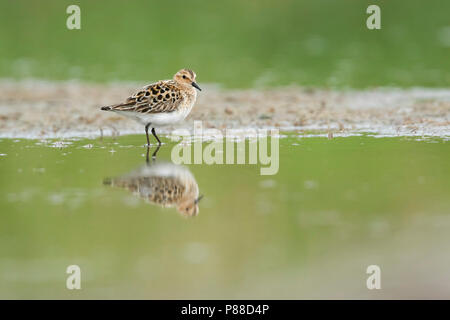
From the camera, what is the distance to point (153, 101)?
14328mm

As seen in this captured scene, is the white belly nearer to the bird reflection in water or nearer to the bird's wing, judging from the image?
the bird's wing

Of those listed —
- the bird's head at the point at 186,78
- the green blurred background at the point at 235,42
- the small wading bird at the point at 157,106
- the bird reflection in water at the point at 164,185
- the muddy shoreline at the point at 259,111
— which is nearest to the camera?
the bird reflection in water at the point at 164,185

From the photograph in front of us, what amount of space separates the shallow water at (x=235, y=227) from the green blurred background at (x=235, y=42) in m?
10.9

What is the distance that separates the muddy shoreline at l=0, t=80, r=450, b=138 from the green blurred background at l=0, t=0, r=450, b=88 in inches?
84.1

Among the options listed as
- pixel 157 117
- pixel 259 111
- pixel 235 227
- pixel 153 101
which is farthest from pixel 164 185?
pixel 259 111

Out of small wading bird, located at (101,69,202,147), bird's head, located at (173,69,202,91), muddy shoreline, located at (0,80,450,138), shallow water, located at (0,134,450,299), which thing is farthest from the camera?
muddy shoreline, located at (0,80,450,138)

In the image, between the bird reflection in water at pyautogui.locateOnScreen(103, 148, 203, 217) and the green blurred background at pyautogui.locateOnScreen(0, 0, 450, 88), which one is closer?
the bird reflection in water at pyautogui.locateOnScreen(103, 148, 203, 217)

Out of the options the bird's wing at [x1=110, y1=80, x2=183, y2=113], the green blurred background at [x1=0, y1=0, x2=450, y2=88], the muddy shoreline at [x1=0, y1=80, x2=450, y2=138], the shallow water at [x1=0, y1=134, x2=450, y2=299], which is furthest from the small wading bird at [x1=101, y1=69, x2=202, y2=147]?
the green blurred background at [x1=0, y1=0, x2=450, y2=88]

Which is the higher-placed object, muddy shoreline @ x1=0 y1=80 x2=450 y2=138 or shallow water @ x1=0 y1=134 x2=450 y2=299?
muddy shoreline @ x1=0 y1=80 x2=450 y2=138

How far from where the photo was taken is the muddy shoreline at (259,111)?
53.0ft

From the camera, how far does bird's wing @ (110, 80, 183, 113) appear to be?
14.2 m

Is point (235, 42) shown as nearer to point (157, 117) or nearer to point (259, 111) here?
point (259, 111)

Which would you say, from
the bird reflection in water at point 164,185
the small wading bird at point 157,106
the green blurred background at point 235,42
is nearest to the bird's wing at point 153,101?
the small wading bird at point 157,106

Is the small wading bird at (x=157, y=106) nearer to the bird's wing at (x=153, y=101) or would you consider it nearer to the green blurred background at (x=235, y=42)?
the bird's wing at (x=153, y=101)
